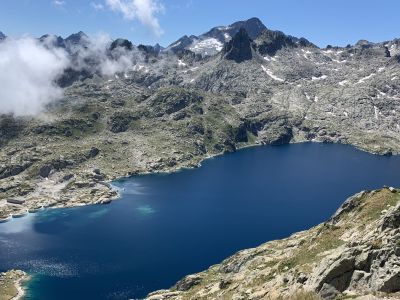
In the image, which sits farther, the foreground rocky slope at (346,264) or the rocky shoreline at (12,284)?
the rocky shoreline at (12,284)

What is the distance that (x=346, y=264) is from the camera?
51156 millimetres

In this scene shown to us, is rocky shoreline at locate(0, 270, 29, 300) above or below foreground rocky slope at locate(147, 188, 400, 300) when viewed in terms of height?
below

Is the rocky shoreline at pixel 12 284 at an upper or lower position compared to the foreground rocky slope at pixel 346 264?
lower

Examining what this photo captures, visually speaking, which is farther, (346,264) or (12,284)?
(12,284)

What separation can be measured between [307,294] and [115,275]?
139 m

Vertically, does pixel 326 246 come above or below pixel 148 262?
above

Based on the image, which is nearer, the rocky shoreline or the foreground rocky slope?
the foreground rocky slope

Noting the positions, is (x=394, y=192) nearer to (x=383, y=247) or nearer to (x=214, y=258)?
(x=383, y=247)

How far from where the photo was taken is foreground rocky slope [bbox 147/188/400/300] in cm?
4769

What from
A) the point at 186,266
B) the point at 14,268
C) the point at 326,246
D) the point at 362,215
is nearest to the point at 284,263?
the point at 326,246

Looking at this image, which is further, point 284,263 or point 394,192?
point 394,192

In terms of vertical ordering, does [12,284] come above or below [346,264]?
below

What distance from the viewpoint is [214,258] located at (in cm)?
19338

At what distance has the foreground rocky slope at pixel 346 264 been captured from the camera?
47688 mm
